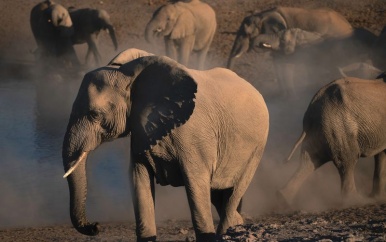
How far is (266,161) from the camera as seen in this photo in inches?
436

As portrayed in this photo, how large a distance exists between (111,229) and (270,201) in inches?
64.0

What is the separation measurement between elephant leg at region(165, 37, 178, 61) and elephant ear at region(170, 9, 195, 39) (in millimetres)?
166

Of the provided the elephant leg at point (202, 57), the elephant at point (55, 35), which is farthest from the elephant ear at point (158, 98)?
the elephant at point (55, 35)

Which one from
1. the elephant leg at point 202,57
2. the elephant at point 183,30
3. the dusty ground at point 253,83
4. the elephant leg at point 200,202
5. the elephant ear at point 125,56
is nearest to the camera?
the dusty ground at point 253,83

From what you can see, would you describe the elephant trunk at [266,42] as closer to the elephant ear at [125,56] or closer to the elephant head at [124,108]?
the elephant ear at [125,56]

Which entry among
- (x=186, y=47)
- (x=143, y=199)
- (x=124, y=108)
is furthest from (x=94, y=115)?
(x=186, y=47)

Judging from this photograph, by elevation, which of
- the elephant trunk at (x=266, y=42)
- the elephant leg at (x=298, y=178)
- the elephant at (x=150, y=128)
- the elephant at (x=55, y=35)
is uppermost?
the elephant at (x=150, y=128)

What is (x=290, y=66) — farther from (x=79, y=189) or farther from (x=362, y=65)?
(x=79, y=189)

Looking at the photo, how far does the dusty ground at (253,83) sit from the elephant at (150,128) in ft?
1.76

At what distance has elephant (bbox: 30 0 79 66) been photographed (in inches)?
779

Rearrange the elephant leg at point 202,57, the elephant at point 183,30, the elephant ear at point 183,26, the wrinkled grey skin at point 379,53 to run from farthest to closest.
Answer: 1. the elephant leg at point 202,57
2. the elephant ear at point 183,26
3. the elephant at point 183,30
4. the wrinkled grey skin at point 379,53

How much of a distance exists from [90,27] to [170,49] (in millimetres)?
2166

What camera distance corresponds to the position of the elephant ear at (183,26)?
18.8 meters

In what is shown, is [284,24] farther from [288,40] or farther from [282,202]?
[282,202]
